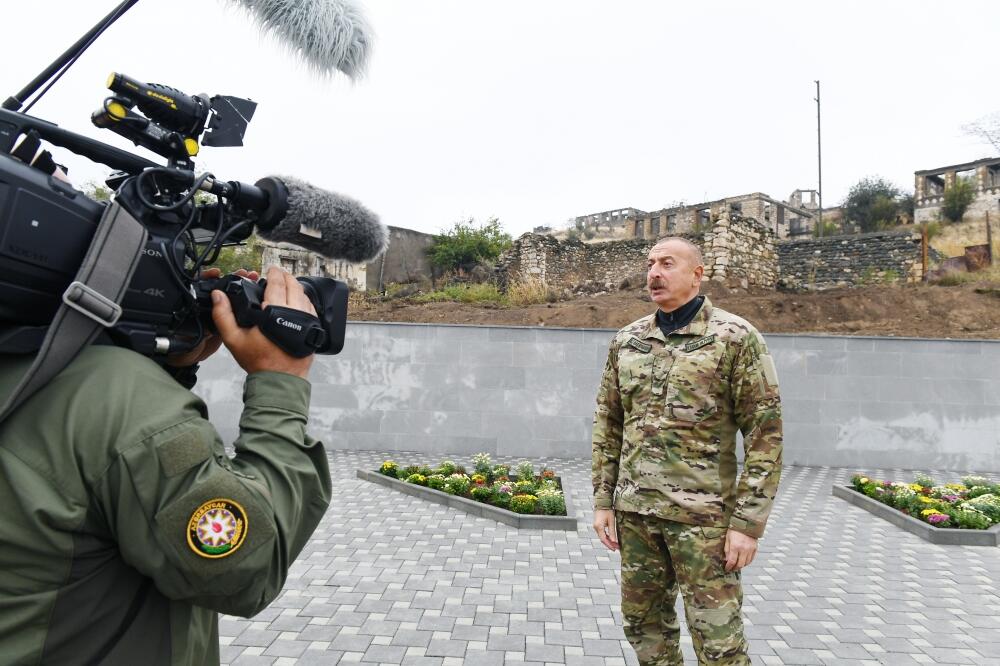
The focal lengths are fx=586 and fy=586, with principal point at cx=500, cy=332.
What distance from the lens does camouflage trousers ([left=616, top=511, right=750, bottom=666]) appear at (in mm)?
2102

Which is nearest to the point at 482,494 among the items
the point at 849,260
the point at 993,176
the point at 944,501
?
the point at 944,501

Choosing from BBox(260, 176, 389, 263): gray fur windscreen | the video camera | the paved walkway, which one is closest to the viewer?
the video camera

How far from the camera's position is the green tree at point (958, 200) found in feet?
101

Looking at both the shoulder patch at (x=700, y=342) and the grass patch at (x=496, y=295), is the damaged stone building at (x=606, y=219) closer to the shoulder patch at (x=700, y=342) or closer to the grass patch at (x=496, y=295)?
the grass patch at (x=496, y=295)

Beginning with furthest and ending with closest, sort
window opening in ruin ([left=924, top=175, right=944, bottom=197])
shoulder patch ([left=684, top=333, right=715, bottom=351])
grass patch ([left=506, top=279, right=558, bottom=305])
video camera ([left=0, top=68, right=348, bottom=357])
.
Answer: window opening in ruin ([left=924, top=175, right=944, bottom=197])
grass patch ([left=506, top=279, right=558, bottom=305])
shoulder patch ([left=684, top=333, right=715, bottom=351])
video camera ([left=0, top=68, right=348, bottom=357])

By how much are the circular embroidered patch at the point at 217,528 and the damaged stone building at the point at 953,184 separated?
126 feet

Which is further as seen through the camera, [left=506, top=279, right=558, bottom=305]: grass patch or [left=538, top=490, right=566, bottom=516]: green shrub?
[left=506, top=279, right=558, bottom=305]: grass patch

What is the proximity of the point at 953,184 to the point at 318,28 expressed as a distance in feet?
132

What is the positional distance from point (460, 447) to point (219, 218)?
8.32 m

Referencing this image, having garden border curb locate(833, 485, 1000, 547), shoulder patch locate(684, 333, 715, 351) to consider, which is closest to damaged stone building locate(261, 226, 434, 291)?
garden border curb locate(833, 485, 1000, 547)

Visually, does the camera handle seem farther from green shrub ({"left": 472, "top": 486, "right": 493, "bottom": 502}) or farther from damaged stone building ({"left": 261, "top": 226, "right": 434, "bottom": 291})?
damaged stone building ({"left": 261, "top": 226, "right": 434, "bottom": 291})

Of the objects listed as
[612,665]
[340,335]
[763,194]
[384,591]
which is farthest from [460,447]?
[763,194]

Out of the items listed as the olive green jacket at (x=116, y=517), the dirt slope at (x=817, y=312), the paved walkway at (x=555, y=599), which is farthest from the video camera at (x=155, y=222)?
the dirt slope at (x=817, y=312)

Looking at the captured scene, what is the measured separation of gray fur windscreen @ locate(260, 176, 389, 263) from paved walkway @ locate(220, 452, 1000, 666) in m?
2.47
